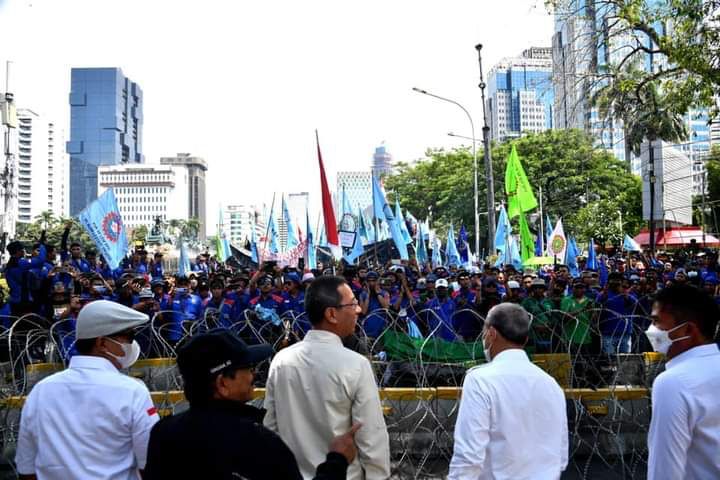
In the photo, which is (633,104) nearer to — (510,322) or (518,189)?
(510,322)

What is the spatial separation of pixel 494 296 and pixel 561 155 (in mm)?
38703

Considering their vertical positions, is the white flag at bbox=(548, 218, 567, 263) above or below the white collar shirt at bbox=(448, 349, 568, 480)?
above

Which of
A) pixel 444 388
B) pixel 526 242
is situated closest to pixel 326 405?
pixel 444 388

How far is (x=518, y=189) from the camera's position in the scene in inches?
856

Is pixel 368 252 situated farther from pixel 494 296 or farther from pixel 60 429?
pixel 60 429

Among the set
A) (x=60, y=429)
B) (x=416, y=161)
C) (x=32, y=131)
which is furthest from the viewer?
(x=32, y=131)

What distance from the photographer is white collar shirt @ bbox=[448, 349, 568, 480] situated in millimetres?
3438

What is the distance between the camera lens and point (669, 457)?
302 centimetres

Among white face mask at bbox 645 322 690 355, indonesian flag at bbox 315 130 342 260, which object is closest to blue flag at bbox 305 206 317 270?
indonesian flag at bbox 315 130 342 260

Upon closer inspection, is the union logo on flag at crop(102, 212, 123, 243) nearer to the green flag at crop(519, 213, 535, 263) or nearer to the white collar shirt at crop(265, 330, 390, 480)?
the green flag at crop(519, 213, 535, 263)

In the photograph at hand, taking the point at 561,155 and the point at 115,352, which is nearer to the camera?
the point at 115,352

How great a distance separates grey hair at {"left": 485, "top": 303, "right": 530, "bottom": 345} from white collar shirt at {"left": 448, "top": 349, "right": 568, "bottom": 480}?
0.38ft

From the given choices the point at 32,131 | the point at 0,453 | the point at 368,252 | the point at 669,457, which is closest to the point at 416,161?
the point at 368,252

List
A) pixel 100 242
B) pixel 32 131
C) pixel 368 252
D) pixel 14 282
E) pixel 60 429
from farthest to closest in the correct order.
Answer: pixel 32 131
pixel 368 252
pixel 100 242
pixel 14 282
pixel 60 429
